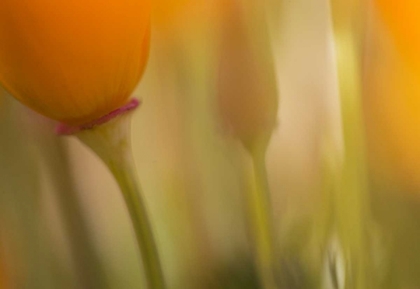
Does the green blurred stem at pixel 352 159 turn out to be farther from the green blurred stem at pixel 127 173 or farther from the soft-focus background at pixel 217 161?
the green blurred stem at pixel 127 173

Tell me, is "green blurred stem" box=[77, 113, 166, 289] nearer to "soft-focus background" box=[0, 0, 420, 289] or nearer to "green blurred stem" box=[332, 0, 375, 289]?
"soft-focus background" box=[0, 0, 420, 289]

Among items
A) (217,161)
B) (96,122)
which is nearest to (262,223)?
(217,161)

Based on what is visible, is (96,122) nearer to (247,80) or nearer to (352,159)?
(247,80)

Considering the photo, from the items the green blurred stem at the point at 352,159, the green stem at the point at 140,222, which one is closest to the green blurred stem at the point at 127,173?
the green stem at the point at 140,222

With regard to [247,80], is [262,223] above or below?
below

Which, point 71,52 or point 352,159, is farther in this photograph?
point 352,159

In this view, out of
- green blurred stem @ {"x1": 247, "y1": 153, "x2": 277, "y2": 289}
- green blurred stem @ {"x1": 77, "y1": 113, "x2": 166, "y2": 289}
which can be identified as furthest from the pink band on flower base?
green blurred stem @ {"x1": 247, "y1": 153, "x2": 277, "y2": 289}
